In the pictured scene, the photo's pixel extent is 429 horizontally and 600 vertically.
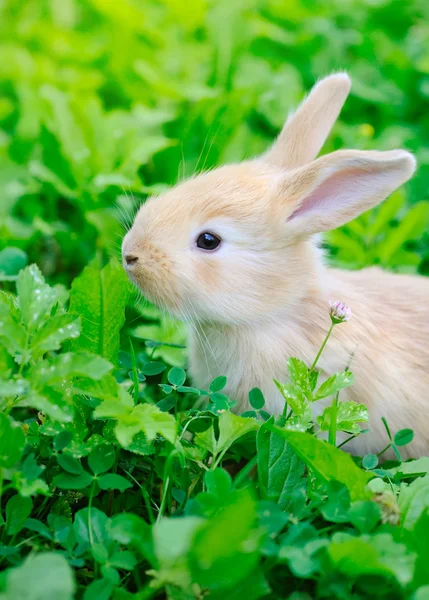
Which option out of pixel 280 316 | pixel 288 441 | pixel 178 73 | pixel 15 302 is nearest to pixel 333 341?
pixel 280 316

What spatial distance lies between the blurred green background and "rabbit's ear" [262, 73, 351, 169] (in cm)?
43

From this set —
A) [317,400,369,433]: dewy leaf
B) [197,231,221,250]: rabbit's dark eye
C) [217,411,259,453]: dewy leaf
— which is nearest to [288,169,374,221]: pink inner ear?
[197,231,221,250]: rabbit's dark eye

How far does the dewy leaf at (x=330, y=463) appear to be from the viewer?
1938 millimetres

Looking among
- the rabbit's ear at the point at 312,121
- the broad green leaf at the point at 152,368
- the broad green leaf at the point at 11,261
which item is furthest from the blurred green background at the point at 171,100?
the broad green leaf at the point at 152,368

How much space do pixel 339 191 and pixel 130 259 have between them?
0.78 m

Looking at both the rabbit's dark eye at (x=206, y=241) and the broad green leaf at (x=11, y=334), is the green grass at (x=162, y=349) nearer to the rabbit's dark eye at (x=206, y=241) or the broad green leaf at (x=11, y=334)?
the broad green leaf at (x=11, y=334)

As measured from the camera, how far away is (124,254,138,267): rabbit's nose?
251 centimetres

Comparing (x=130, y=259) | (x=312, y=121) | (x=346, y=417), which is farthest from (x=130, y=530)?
(x=312, y=121)

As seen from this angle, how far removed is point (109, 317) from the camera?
7.62 ft

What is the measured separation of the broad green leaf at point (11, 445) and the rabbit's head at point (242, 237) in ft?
2.59

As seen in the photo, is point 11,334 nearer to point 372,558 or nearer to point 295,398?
point 295,398

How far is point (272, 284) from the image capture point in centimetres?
256

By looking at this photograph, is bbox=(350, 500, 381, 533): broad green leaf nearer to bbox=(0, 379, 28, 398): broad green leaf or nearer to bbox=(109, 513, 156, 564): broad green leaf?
bbox=(109, 513, 156, 564): broad green leaf

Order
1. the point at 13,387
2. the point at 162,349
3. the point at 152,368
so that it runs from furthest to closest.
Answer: the point at 162,349, the point at 152,368, the point at 13,387
